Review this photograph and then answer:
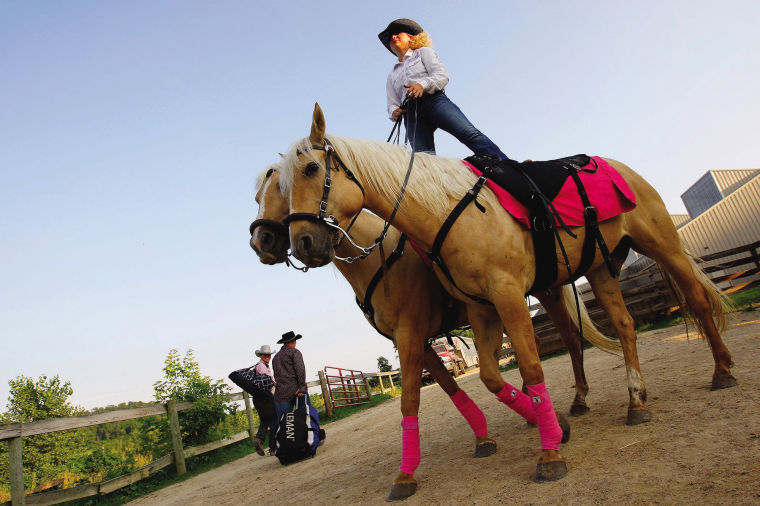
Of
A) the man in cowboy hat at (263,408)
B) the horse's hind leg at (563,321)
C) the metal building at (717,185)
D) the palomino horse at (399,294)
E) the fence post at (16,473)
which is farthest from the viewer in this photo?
the metal building at (717,185)

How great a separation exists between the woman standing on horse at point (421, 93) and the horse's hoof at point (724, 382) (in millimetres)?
2513

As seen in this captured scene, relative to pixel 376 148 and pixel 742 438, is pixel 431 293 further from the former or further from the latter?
pixel 742 438

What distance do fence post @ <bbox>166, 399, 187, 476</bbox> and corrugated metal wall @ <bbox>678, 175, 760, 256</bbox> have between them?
26533mm

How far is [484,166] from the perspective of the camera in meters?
3.24

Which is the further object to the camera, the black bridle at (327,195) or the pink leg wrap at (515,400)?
the pink leg wrap at (515,400)

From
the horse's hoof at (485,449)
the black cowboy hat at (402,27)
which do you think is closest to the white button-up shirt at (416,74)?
the black cowboy hat at (402,27)

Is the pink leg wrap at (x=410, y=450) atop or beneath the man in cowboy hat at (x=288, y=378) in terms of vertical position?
beneath

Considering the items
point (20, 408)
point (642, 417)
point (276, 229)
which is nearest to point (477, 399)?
point (642, 417)

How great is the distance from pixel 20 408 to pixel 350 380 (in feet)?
38.6

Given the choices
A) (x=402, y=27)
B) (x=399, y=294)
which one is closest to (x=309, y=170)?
(x=399, y=294)

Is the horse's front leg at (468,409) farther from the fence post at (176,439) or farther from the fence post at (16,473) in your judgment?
the fence post at (176,439)

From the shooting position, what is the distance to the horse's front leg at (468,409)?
137 inches

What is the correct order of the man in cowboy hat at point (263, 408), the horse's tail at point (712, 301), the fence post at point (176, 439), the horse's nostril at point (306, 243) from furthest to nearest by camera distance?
the fence post at point (176, 439) < the man in cowboy hat at point (263, 408) < the horse's tail at point (712, 301) < the horse's nostril at point (306, 243)

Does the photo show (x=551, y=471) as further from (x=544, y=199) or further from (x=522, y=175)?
(x=522, y=175)
